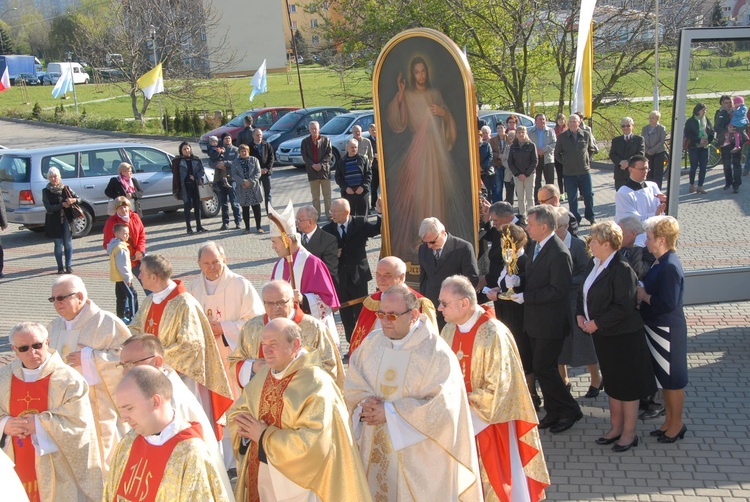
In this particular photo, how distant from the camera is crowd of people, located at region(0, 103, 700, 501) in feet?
15.2

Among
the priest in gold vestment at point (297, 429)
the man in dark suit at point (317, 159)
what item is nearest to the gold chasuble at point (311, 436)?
the priest in gold vestment at point (297, 429)

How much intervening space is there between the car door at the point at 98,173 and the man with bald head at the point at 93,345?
36.4 ft

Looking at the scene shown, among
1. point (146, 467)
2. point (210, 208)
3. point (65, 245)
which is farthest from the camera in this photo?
point (210, 208)

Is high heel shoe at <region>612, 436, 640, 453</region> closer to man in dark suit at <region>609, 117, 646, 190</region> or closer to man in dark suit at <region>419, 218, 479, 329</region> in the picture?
man in dark suit at <region>419, 218, 479, 329</region>

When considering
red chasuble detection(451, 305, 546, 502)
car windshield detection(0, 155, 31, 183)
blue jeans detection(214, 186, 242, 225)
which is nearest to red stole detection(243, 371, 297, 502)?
red chasuble detection(451, 305, 546, 502)

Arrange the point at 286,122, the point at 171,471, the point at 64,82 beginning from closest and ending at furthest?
the point at 171,471, the point at 286,122, the point at 64,82

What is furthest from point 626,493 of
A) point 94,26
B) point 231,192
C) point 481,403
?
point 94,26

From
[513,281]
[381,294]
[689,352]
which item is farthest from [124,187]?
[689,352]

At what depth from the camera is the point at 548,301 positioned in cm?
693

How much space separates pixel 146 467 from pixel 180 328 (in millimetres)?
2442

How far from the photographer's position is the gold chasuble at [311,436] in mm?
4590

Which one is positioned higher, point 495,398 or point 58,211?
point 495,398

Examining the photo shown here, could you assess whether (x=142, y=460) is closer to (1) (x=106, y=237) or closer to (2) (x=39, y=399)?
(2) (x=39, y=399)

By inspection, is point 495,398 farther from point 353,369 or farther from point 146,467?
point 146,467
